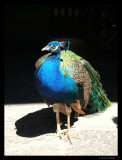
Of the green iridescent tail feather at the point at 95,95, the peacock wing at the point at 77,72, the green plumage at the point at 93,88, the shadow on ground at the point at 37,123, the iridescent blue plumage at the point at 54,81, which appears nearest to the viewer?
the iridescent blue plumage at the point at 54,81

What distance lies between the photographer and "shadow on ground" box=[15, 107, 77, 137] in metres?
3.22

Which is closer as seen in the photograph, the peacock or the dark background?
the peacock

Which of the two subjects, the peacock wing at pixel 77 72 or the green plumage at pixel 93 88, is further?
the green plumage at pixel 93 88

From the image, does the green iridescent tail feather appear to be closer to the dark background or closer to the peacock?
the peacock

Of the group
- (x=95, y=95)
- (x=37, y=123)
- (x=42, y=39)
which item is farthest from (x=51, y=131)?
(x=42, y=39)

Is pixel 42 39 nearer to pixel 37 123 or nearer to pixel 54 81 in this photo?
pixel 37 123

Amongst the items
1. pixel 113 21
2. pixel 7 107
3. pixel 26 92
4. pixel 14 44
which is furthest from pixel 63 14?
pixel 7 107

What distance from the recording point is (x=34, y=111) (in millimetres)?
3896

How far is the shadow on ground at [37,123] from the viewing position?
3.22 m

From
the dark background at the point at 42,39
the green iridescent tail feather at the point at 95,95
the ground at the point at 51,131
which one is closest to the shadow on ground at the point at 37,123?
the ground at the point at 51,131

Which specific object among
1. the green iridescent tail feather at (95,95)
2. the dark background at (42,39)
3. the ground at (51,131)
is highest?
the dark background at (42,39)

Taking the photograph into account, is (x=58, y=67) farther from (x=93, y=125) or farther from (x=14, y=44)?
(x=14, y=44)

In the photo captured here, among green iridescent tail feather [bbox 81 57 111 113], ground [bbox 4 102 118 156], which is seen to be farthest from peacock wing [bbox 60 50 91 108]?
ground [bbox 4 102 118 156]

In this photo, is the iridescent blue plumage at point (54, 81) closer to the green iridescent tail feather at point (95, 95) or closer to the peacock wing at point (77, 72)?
the peacock wing at point (77, 72)
